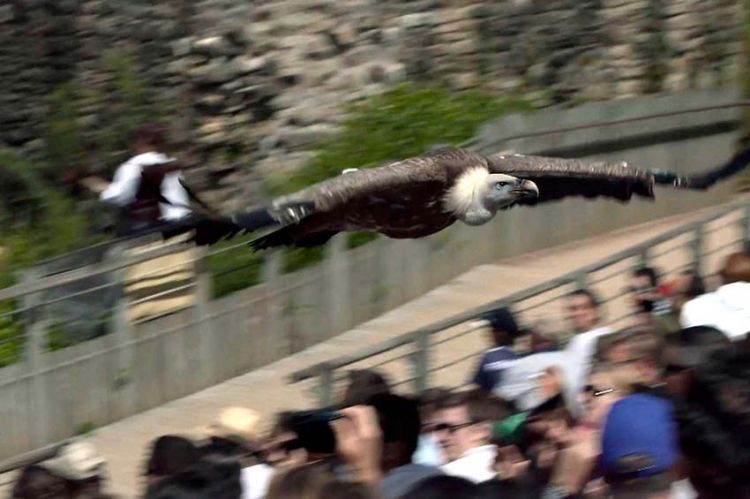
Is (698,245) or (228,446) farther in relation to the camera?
(698,245)

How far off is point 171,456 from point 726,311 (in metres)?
3.20

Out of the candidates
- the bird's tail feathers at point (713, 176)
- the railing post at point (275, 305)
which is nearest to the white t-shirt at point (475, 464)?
the bird's tail feathers at point (713, 176)

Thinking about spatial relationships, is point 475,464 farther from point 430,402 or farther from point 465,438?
point 430,402

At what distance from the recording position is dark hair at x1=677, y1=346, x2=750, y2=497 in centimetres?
555

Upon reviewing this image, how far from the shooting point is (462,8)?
57.9ft

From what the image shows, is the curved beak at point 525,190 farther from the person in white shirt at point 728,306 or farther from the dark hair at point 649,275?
the person in white shirt at point 728,306

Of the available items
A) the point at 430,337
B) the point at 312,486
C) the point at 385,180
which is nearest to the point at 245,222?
the point at 385,180

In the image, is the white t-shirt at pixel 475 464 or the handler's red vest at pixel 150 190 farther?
the handler's red vest at pixel 150 190

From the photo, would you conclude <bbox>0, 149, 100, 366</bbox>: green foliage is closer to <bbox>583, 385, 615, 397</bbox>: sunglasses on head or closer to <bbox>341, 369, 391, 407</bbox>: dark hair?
<bbox>341, 369, 391, 407</bbox>: dark hair

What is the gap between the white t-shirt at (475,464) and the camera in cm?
590

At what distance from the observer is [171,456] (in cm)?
588

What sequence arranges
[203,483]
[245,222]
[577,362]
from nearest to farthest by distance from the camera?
[203,483] → [245,222] → [577,362]

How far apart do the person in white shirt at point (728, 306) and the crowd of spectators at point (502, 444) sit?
83cm

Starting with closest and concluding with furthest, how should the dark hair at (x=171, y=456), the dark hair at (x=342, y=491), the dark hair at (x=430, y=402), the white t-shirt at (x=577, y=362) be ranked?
1. the dark hair at (x=342, y=491)
2. the dark hair at (x=171, y=456)
3. the dark hair at (x=430, y=402)
4. the white t-shirt at (x=577, y=362)
